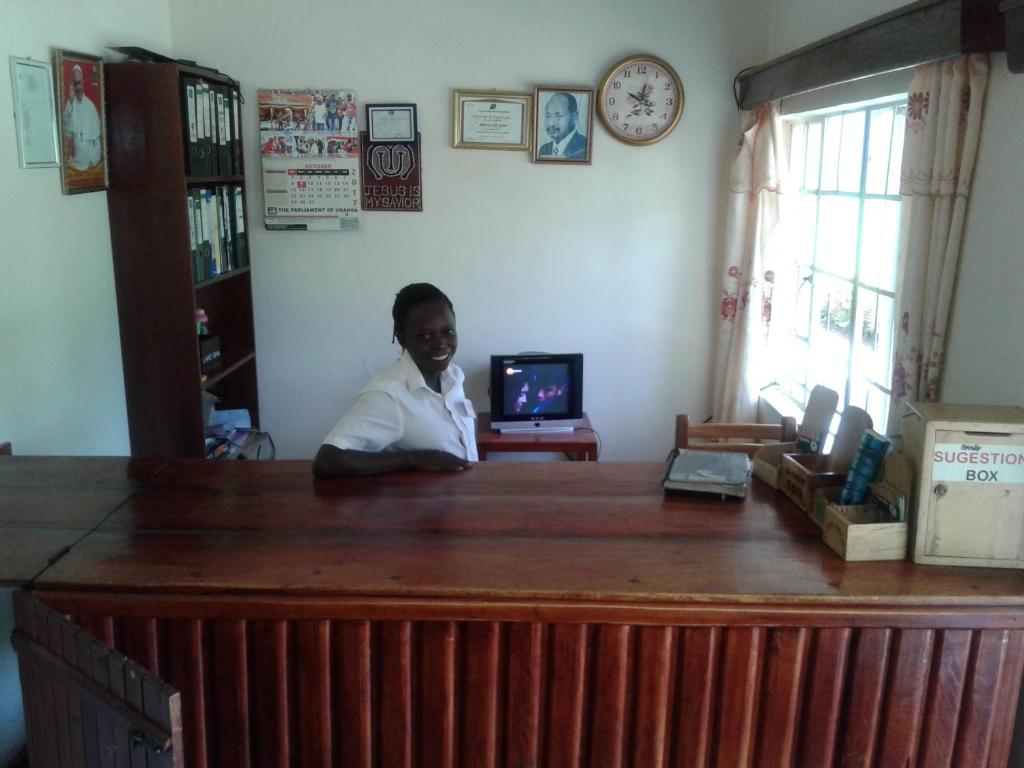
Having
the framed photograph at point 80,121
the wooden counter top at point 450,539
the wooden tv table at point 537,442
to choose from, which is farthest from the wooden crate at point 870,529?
the framed photograph at point 80,121

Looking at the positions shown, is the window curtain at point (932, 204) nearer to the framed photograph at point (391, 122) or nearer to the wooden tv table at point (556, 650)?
the wooden tv table at point (556, 650)

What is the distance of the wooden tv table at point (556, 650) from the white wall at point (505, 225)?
7.97 ft

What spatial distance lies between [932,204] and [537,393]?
Answer: 6.37 feet

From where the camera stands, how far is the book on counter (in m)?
1.99

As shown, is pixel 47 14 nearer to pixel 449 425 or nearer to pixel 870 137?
pixel 449 425

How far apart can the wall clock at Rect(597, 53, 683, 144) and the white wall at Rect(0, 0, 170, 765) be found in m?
1.92

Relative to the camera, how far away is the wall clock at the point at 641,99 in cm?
380

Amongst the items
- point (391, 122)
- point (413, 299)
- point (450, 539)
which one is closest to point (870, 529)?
point (450, 539)

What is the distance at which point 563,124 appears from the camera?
3859 mm

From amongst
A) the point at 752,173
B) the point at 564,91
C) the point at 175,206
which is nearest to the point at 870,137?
the point at 752,173

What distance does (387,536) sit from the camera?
179cm

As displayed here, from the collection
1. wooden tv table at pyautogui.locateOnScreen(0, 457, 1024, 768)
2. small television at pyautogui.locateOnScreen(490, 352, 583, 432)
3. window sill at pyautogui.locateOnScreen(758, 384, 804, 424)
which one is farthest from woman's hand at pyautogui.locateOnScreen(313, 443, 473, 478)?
window sill at pyautogui.locateOnScreen(758, 384, 804, 424)

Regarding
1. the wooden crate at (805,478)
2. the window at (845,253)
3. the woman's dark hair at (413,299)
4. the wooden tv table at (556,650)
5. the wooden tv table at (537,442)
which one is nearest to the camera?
the wooden tv table at (556,650)

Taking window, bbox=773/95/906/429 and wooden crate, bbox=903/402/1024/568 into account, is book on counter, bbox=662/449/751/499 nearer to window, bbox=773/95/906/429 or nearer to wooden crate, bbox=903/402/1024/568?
wooden crate, bbox=903/402/1024/568
